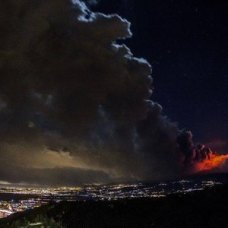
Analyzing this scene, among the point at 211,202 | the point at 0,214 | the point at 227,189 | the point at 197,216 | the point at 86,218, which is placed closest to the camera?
A: the point at 197,216

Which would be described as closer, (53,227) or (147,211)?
(53,227)

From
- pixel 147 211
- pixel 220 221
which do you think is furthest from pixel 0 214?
pixel 220 221

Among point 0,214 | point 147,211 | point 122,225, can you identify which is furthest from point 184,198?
point 0,214

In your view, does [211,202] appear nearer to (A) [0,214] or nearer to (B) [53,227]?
(B) [53,227]

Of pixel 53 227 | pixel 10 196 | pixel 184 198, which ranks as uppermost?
pixel 10 196

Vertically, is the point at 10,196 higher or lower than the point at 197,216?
higher

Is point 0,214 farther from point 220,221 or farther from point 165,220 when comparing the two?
point 220,221

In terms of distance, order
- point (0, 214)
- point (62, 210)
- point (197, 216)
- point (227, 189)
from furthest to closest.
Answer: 1. point (0, 214)
2. point (62, 210)
3. point (227, 189)
4. point (197, 216)
